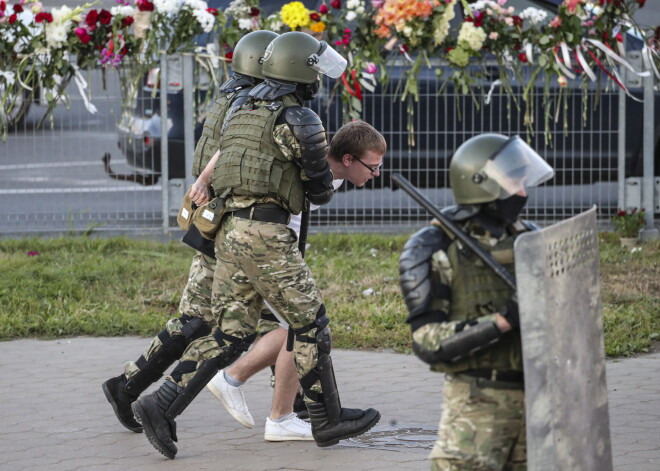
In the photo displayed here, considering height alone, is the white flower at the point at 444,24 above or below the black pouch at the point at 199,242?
above

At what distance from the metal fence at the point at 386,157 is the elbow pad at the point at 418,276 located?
6525mm

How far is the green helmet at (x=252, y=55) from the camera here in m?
5.46

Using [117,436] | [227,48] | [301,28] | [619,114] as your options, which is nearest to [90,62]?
[227,48]

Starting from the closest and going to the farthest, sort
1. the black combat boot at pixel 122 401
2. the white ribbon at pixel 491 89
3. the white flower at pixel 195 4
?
1. the black combat boot at pixel 122 401
2. the white flower at pixel 195 4
3. the white ribbon at pixel 491 89

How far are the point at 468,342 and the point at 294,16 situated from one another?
256 inches

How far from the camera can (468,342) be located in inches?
132

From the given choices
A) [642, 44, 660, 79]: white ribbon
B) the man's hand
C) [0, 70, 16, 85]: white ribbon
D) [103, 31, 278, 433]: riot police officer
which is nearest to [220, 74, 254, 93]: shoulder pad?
[103, 31, 278, 433]: riot police officer

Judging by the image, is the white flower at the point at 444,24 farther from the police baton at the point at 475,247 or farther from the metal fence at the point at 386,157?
the police baton at the point at 475,247

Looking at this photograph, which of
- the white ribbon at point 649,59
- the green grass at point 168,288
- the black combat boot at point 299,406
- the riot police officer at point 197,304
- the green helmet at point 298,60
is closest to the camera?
the green helmet at point 298,60

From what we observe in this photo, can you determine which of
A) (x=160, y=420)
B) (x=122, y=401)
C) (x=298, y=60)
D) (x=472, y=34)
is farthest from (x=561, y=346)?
(x=472, y=34)

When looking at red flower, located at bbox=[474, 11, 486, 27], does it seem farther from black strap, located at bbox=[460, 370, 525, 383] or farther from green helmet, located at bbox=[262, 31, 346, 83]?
black strap, located at bbox=[460, 370, 525, 383]

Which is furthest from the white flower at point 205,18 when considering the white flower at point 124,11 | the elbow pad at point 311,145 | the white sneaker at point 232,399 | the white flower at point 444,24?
the elbow pad at point 311,145

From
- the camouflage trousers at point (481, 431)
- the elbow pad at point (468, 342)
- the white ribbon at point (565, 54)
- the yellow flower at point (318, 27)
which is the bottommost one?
the camouflage trousers at point (481, 431)

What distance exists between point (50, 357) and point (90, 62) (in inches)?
133
